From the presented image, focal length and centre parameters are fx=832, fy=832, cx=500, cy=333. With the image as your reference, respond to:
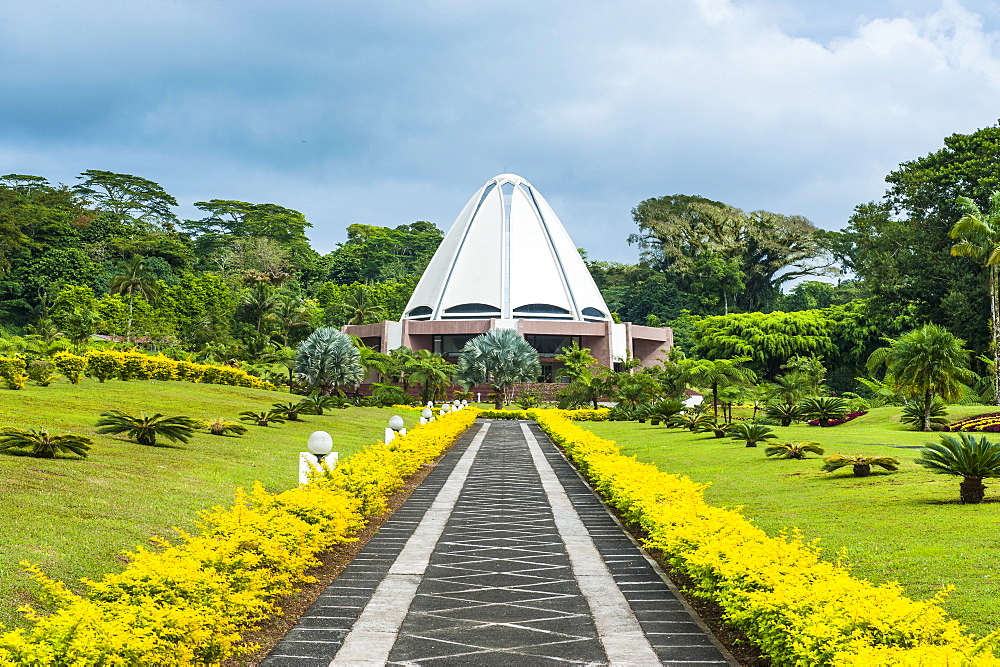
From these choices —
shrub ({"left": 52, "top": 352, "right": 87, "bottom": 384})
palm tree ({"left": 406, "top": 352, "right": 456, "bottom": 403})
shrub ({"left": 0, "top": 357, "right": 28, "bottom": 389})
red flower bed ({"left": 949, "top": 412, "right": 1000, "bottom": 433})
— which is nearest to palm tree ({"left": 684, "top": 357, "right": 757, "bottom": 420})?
red flower bed ({"left": 949, "top": 412, "right": 1000, "bottom": 433})

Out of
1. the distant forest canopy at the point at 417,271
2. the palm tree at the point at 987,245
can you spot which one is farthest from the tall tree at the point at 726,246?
the palm tree at the point at 987,245

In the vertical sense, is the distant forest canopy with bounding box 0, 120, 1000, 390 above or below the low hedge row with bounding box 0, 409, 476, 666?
above

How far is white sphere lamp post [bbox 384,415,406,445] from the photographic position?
46.5 feet

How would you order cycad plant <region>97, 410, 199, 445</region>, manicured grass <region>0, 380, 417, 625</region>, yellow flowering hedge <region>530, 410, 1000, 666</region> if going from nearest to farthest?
yellow flowering hedge <region>530, 410, 1000, 666</region> → manicured grass <region>0, 380, 417, 625</region> → cycad plant <region>97, 410, 199, 445</region>

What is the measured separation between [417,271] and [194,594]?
232 feet

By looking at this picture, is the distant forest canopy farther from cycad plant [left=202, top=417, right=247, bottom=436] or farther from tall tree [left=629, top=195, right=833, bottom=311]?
cycad plant [left=202, top=417, right=247, bottom=436]

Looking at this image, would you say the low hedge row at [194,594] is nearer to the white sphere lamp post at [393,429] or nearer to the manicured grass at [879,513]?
the manicured grass at [879,513]

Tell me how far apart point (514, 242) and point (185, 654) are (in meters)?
58.2

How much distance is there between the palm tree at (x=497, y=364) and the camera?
1435 inches

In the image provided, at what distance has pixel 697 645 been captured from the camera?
4.55 m

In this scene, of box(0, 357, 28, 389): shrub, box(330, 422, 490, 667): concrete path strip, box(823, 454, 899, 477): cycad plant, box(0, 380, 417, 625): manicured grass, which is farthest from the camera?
box(0, 357, 28, 389): shrub

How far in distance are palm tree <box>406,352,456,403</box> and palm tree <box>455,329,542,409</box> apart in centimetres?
109

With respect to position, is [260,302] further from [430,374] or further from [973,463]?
[973,463]

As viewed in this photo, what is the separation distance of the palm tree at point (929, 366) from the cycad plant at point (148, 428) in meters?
Result: 15.9
